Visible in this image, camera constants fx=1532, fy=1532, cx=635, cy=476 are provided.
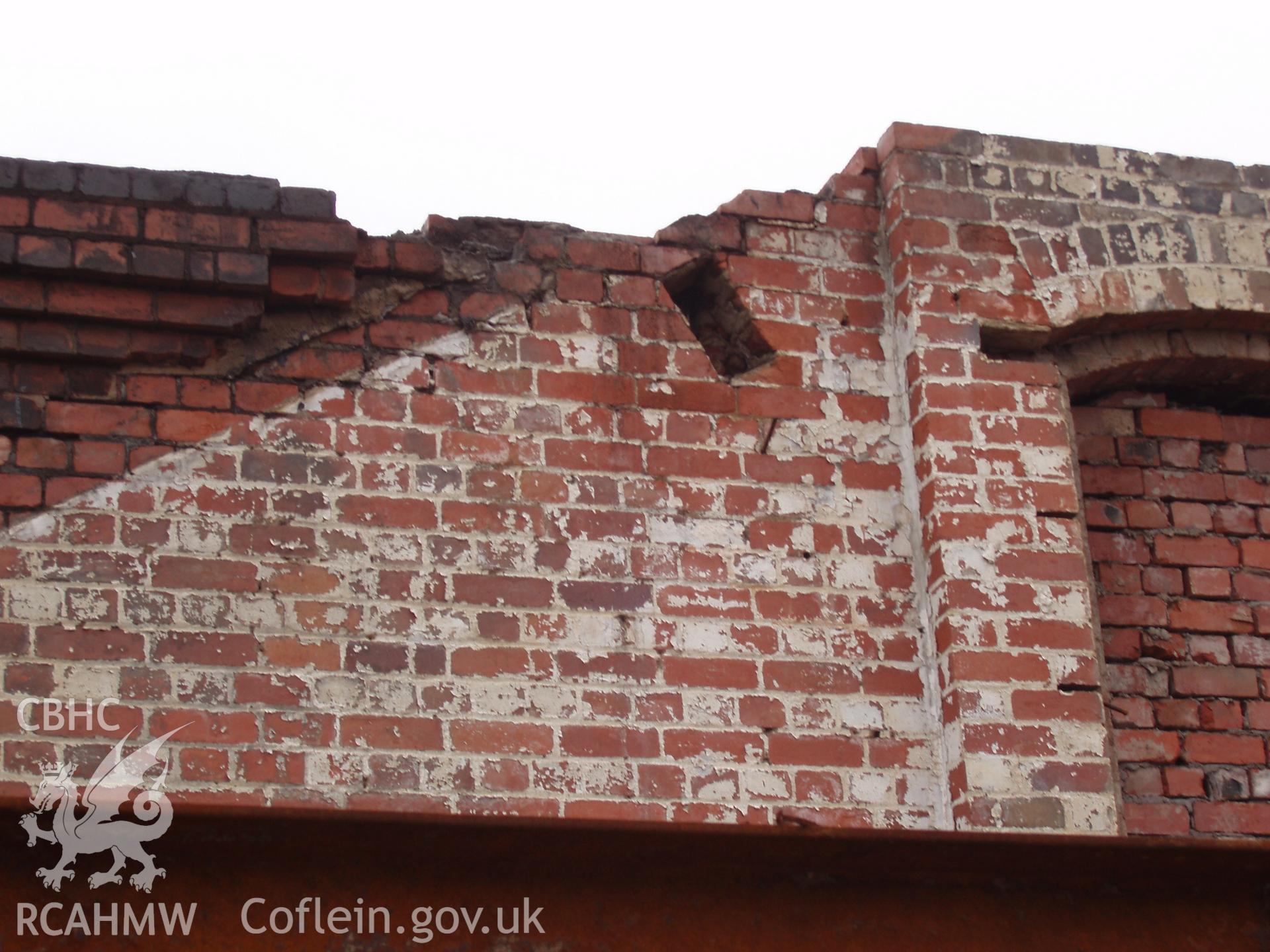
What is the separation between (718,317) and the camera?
4.34m

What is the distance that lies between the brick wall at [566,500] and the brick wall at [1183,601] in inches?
11.1

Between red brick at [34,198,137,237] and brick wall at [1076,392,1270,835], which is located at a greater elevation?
red brick at [34,198,137,237]

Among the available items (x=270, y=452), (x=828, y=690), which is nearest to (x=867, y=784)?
(x=828, y=690)

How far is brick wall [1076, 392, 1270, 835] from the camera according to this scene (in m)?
4.07

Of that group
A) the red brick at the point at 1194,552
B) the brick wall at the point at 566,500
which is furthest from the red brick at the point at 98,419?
the red brick at the point at 1194,552

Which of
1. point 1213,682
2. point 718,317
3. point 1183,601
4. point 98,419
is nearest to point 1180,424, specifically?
point 1183,601

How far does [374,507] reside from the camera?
12.6 feet

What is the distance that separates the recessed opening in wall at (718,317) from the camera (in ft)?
14.0

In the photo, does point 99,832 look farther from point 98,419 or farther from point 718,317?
point 718,317

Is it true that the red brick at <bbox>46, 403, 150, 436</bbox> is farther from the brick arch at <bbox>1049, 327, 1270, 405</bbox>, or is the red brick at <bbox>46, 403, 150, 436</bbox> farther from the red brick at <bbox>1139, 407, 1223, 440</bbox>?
the red brick at <bbox>1139, 407, 1223, 440</bbox>

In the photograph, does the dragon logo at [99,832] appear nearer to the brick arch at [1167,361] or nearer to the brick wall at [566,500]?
the brick wall at [566,500]

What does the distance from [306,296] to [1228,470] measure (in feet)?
8.76

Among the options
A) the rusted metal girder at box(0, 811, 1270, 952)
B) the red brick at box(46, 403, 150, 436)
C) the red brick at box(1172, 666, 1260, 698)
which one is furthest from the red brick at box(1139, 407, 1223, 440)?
the red brick at box(46, 403, 150, 436)

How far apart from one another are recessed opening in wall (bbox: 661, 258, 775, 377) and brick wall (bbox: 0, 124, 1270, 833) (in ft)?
0.03
